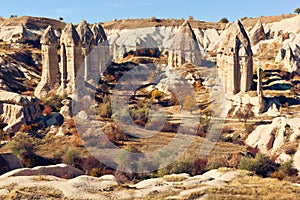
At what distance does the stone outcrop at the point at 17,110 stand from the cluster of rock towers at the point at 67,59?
12.8 feet

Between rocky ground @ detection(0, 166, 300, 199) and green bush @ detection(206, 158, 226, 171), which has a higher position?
rocky ground @ detection(0, 166, 300, 199)

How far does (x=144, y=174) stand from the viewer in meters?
16.0

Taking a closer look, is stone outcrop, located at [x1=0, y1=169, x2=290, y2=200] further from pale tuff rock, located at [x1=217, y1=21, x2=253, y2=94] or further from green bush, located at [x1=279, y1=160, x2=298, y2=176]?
pale tuff rock, located at [x1=217, y1=21, x2=253, y2=94]

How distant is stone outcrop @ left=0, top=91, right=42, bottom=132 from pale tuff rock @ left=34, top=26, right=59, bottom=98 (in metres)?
4.97

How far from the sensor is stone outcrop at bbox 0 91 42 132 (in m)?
21.2

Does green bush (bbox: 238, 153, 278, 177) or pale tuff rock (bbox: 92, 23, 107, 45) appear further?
pale tuff rock (bbox: 92, 23, 107, 45)

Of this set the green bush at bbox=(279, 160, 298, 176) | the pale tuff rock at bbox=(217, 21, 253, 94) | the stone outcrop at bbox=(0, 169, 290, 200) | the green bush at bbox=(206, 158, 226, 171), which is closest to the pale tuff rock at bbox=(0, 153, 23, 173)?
the stone outcrop at bbox=(0, 169, 290, 200)

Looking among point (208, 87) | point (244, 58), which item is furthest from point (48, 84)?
point (244, 58)

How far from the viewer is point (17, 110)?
21500 millimetres

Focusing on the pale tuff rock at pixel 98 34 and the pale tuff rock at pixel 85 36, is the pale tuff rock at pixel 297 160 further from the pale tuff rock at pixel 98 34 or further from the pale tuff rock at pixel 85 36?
the pale tuff rock at pixel 98 34

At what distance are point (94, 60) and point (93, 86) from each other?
9.73ft

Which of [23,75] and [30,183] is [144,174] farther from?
[23,75]

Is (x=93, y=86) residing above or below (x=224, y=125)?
above

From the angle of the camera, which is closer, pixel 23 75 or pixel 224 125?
pixel 224 125
